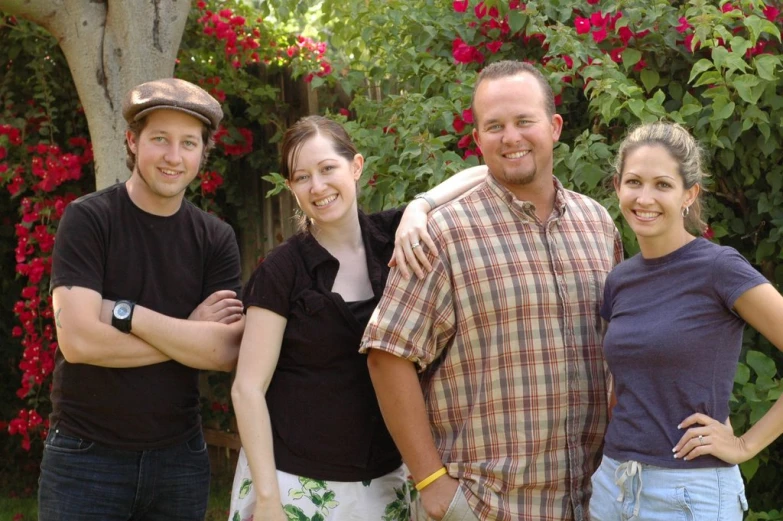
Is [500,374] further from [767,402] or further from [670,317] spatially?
[767,402]

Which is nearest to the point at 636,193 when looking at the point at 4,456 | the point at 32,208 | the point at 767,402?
the point at 767,402

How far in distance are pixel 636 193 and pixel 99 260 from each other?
5.00ft

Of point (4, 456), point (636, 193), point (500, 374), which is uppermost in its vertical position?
point (636, 193)

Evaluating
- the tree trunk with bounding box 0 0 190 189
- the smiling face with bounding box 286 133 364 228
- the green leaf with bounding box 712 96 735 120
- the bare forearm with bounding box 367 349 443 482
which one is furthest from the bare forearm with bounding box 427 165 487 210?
the tree trunk with bounding box 0 0 190 189

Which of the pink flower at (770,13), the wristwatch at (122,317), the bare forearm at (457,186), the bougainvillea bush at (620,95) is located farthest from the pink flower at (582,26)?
the wristwatch at (122,317)

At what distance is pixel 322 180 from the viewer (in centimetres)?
278

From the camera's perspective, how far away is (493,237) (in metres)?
2.65

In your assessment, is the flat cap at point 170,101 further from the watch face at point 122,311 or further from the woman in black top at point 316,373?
the watch face at point 122,311

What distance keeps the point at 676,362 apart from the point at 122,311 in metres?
1.53

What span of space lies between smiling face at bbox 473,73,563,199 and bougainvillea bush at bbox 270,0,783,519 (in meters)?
0.73

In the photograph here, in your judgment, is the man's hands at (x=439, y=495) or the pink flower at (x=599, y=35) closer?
the man's hands at (x=439, y=495)

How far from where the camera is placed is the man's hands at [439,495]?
2605 mm

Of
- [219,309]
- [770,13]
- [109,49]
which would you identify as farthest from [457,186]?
[109,49]

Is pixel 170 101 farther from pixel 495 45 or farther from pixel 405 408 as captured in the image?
pixel 495 45
